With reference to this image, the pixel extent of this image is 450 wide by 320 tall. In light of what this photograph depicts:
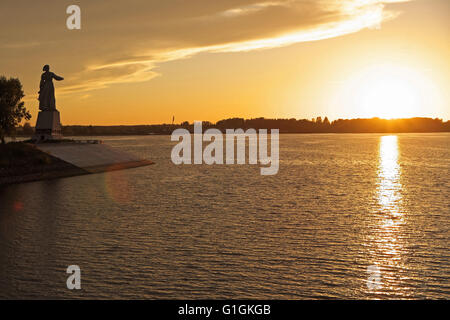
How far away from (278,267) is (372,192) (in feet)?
119

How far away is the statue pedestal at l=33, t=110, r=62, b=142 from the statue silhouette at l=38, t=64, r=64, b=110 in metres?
1.31

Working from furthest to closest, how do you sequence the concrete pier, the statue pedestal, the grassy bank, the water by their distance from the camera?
the statue pedestal, the concrete pier, the grassy bank, the water

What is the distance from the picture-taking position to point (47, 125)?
297 feet

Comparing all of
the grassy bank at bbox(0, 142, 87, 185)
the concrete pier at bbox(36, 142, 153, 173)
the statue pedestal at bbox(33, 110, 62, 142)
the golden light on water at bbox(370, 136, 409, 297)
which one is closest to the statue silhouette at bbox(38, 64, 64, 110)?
the statue pedestal at bbox(33, 110, 62, 142)

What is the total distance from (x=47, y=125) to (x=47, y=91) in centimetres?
725

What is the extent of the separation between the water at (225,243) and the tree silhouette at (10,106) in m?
37.9

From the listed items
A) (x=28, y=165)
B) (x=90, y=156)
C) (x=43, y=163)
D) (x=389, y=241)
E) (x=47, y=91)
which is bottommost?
(x=389, y=241)

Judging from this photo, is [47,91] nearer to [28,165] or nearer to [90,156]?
[90,156]

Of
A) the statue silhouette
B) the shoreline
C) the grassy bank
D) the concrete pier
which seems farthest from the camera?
the statue silhouette

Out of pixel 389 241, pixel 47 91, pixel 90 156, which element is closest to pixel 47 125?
pixel 47 91

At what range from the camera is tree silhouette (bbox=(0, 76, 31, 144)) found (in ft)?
286

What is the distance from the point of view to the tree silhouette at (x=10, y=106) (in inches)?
3430

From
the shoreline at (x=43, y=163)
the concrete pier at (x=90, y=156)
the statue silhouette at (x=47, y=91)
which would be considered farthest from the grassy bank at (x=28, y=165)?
the statue silhouette at (x=47, y=91)

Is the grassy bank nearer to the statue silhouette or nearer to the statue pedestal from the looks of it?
the statue pedestal
